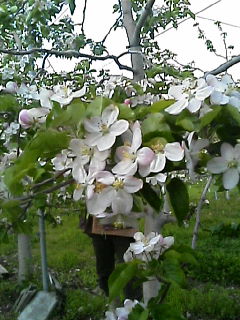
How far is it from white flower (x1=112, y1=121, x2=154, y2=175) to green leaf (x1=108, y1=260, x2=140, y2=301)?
0.97ft

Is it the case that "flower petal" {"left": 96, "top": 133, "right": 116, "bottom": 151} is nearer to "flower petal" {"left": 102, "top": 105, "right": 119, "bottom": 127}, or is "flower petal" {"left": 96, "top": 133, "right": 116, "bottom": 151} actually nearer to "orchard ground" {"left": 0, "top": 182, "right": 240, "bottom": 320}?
"flower petal" {"left": 102, "top": 105, "right": 119, "bottom": 127}

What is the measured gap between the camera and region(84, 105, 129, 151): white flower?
2.34 feet

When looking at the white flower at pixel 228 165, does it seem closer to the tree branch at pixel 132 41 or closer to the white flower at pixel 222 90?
the white flower at pixel 222 90

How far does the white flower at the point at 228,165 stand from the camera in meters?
Answer: 0.74

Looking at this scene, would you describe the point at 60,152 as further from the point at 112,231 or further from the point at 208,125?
the point at 112,231

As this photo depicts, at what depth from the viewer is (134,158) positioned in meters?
0.70

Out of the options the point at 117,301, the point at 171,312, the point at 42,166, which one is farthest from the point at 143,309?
the point at 117,301

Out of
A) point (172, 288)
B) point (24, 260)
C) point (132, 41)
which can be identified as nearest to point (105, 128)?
point (132, 41)

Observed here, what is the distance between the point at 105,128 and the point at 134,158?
0.05 meters

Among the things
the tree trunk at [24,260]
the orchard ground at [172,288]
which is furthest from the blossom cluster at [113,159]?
the tree trunk at [24,260]

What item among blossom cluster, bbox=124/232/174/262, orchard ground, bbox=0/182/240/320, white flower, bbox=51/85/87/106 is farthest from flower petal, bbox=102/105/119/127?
orchard ground, bbox=0/182/240/320

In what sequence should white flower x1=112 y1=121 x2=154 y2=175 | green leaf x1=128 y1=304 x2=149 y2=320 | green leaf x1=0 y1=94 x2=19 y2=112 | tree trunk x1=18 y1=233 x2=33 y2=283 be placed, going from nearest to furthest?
white flower x1=112 y1=121 x2=154 y2=175, green leaf x1=128 y1=304 x2=149 y2=320, green leaf x1=0 y1=94 x2=19 y2=112, tree trunk x1=18 y1=233 x2=33 y2=283

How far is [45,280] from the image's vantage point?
324 cm

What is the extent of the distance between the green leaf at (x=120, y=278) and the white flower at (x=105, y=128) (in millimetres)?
305
